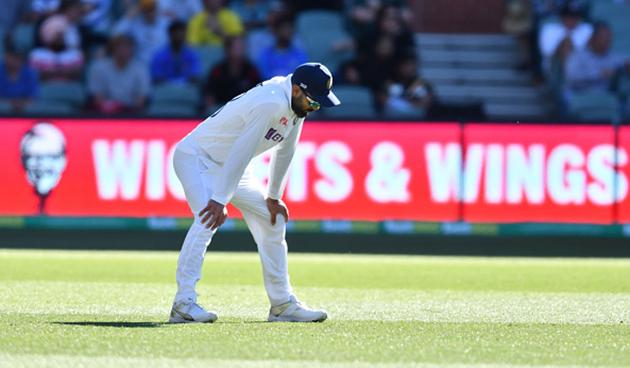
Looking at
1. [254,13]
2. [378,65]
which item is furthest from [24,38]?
[378,65]

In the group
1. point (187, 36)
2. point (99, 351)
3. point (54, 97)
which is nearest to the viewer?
point (99, 351)

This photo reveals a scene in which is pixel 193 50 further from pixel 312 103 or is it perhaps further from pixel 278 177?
pixel 312 103

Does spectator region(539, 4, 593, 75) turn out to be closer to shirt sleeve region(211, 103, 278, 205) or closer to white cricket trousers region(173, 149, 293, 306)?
white cricket trousers region(173, 149, 293, 306)

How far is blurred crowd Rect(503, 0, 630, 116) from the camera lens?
60.3 ft

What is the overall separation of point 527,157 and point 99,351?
9379mm

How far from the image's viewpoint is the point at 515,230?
15930mm

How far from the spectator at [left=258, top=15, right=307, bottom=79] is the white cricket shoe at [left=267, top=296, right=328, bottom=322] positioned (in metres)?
9.05

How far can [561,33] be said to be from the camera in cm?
1933

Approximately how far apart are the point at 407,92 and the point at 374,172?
2.17 m

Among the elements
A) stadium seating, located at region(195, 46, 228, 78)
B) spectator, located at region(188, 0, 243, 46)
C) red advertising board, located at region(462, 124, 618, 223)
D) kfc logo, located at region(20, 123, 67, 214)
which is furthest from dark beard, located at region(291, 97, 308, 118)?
spectator, located at region(188, 0, 243, 46)

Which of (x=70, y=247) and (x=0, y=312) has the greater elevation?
(x=0, y=312)

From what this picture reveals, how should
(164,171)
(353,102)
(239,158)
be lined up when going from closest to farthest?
(239,158)
(164,171)
(353,102)

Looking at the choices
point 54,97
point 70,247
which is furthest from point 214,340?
point 54,97

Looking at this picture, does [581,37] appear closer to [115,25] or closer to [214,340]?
[115,25]
